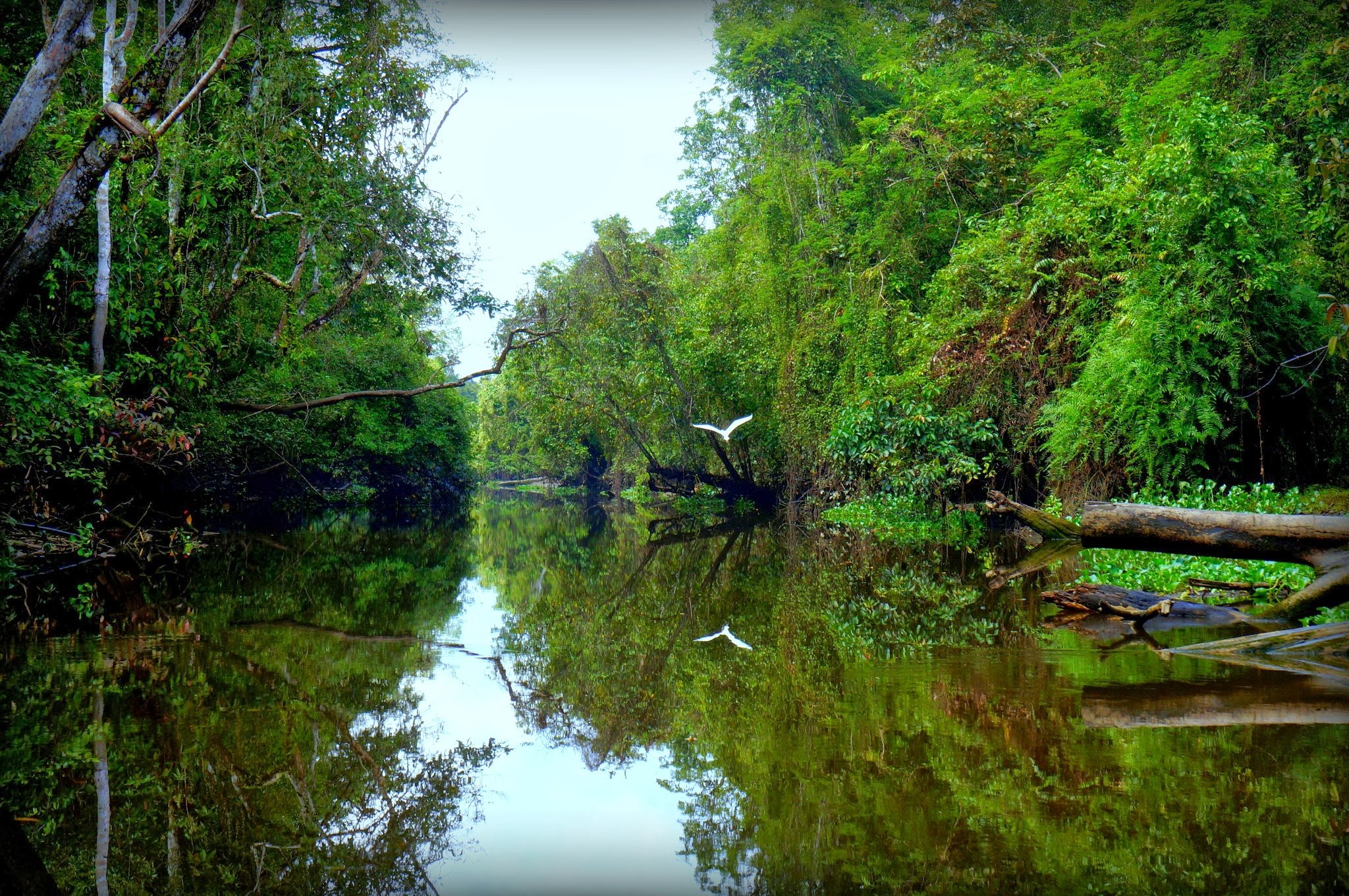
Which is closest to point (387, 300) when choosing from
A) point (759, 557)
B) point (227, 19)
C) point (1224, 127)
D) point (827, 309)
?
point (227, 19)

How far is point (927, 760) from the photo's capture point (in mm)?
3461

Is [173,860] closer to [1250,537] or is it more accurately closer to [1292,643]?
[1292,643]

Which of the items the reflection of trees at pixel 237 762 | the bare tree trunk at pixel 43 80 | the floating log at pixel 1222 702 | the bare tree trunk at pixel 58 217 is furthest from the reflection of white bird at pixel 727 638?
the bare tree trunk at pixel 43 80

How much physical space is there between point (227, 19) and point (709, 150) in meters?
19.9

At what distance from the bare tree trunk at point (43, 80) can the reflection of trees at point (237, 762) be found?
3302 mm

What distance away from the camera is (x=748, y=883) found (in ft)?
8.57

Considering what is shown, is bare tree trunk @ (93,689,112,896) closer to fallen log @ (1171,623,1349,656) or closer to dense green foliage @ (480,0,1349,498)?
fallen log @ (1171,623,1349,656)

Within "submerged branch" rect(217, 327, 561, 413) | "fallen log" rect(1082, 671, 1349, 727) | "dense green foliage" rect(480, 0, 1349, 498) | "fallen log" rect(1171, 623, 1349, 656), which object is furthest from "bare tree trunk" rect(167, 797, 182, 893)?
"submerged branch" rect(217, 327, 561, 413)

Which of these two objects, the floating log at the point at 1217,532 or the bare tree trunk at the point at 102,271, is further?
the bare tree trunk at the point at 102,271

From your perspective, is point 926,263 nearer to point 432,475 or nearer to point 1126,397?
point 1126,397

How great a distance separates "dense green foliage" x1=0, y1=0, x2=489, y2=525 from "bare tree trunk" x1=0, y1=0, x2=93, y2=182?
0.92 m

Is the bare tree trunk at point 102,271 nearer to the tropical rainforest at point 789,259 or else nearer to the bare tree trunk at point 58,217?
the tropical rainforest at point 789,259

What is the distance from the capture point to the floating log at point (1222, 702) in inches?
148

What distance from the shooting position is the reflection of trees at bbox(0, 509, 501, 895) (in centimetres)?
267
